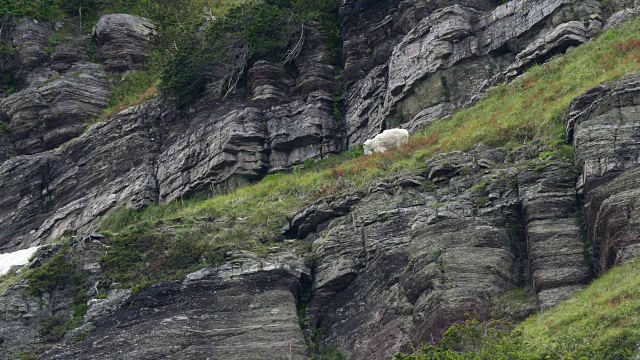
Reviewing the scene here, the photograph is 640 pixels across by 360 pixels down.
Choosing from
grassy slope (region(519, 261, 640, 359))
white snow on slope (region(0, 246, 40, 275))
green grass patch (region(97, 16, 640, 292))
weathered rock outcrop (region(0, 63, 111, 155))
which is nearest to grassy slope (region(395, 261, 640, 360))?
grassy slope (region(519, 261, 640, 359))

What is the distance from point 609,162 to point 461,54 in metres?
15.8

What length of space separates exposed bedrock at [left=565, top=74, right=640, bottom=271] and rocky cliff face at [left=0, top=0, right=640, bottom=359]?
2.1 inches

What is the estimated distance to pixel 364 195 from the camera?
32.2 m

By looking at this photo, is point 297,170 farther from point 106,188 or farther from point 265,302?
point 265,302

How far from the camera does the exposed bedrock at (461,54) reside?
131ft

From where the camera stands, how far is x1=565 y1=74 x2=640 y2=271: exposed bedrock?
2459 centimetres

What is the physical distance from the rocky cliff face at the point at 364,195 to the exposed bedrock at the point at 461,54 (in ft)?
0.25

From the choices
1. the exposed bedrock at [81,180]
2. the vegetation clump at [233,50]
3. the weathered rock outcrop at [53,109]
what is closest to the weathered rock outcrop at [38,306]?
the exposed bedrock at [81,180]

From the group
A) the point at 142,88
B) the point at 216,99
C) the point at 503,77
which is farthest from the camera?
the point at 142,88

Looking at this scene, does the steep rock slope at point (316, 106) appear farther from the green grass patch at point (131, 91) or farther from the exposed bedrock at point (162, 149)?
the green grass patch at point (131, 91)

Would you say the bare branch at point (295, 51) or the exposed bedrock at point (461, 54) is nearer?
the exposed bedrock at point (461, 54)

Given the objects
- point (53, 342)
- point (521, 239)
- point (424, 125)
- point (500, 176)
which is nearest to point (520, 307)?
point (521, 239)

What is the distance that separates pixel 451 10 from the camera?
43562 mm

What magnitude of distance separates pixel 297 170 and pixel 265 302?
42.8ft
